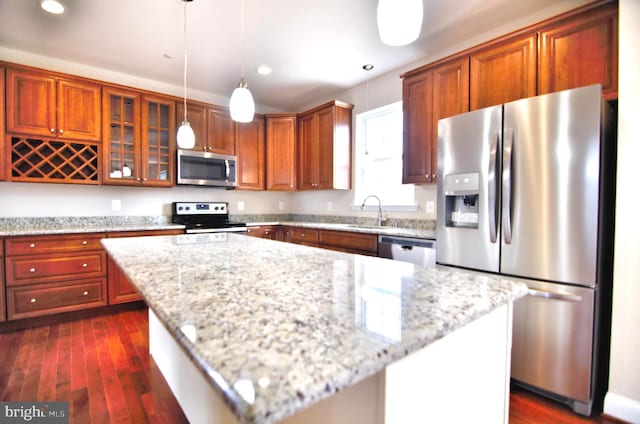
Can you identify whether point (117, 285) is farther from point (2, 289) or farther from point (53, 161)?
point (53, 161)

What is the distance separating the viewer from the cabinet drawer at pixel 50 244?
2676mm

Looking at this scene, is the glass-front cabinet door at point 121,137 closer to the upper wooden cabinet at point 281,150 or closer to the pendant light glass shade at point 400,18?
the upper wooden cabinet at point 281,150

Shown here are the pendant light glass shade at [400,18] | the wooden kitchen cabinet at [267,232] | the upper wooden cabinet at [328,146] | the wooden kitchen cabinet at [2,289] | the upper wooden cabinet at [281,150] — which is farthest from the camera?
the upper wooden cabinet at [281,150]

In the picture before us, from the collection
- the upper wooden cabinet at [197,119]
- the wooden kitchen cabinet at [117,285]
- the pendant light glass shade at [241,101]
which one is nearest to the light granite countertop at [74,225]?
the wooden kitchen cabinet at [117,285]

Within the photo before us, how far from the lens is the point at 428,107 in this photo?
2.65 metres

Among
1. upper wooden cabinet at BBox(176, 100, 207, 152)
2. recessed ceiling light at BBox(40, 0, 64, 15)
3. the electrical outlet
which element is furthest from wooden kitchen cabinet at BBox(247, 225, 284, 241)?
recessed ceiling light at BBox(40, 0, 64, 15)

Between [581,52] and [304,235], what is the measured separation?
9.48 ft

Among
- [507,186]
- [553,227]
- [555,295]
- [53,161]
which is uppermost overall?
[53,161]

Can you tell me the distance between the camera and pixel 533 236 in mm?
1752

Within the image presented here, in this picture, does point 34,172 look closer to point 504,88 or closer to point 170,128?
point 170,128

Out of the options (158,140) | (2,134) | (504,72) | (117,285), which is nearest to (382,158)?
(504,72)

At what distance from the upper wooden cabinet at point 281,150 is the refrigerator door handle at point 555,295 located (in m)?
3.12

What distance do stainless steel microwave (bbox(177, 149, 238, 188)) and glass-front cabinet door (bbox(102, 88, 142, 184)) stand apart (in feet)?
1.50

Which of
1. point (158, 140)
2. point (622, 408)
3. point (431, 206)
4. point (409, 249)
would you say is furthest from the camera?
point (158, 140)
